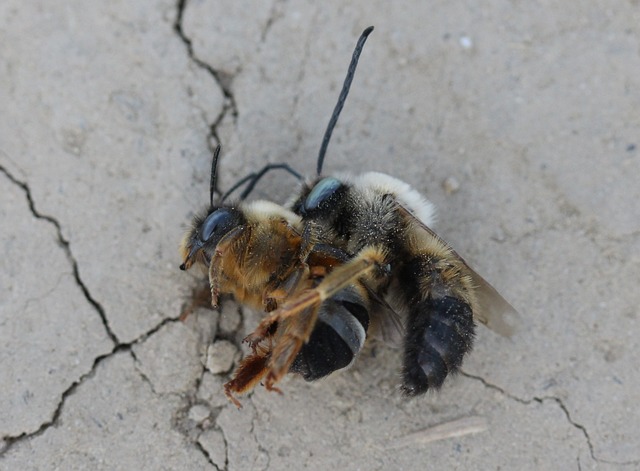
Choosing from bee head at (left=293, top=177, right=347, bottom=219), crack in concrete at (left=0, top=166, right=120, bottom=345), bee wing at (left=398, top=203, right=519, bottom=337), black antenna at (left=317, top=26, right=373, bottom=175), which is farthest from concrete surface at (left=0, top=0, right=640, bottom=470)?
bee head at (left=293, top=177, right=347, bottom=219)

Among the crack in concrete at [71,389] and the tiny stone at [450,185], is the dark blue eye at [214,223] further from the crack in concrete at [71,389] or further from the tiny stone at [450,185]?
the tiny stone at [450,185]

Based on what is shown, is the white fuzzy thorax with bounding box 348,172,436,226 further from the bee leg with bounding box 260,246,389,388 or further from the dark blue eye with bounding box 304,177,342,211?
the bee leg with bounding box 260,246,389,388

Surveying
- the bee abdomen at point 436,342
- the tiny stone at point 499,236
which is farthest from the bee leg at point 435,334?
the tiny stone at point 499,236

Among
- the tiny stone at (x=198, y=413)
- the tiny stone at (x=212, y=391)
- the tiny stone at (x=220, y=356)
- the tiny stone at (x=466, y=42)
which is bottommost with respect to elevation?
the tiny stone at (x=198, y=413)

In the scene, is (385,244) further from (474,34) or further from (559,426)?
(474,34)

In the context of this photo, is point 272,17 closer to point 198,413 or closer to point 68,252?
point 68,252

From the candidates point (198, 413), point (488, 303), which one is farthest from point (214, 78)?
point (488, 303)

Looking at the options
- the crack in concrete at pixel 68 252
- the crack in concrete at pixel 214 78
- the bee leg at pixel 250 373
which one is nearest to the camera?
the bee leg at pixel 250 373
